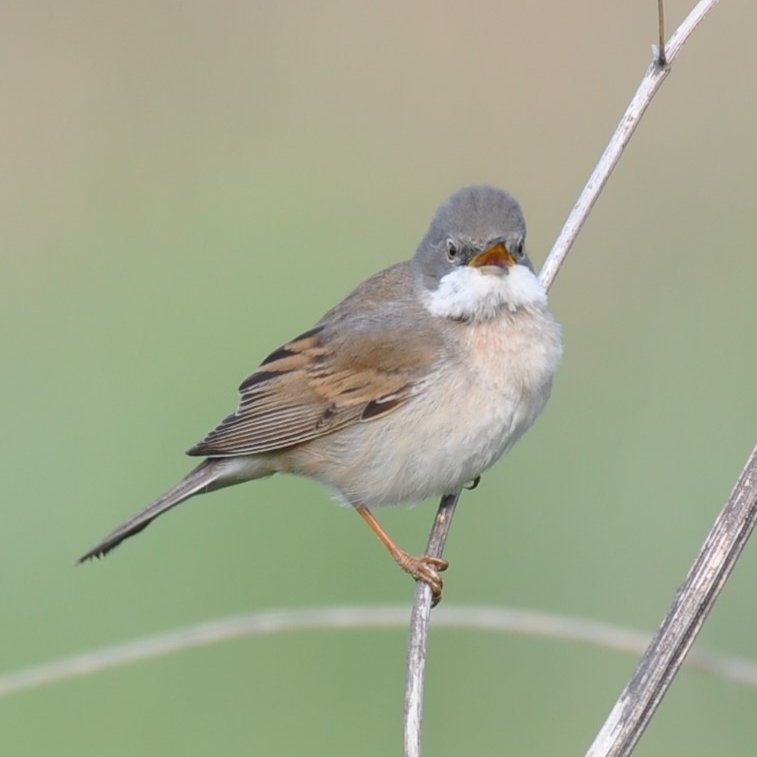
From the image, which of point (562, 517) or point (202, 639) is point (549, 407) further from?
point (202, 639)

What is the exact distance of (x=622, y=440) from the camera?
7199 millimetres

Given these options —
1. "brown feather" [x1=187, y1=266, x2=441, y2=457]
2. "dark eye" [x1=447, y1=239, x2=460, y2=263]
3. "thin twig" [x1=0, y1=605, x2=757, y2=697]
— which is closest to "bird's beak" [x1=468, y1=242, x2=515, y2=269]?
"dark eye" [x1=447, y1=239, x2=460, y2=263]

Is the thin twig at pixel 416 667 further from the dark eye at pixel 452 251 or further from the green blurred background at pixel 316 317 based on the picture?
the green blurred background at pixel 316 317

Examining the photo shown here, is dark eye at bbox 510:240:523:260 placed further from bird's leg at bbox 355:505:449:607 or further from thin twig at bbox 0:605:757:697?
thin twig at bbox 0:605:757:697

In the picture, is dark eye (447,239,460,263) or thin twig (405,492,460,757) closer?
thin twig (405,492,460,757)

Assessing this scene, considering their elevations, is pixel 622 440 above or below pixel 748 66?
below

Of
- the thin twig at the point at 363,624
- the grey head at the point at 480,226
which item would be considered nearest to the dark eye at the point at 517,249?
the grey head at the point at 480,226

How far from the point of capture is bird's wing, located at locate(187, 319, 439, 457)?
16.3ft

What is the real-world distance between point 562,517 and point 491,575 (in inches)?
20.0

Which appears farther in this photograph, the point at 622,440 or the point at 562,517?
the point at 622,440

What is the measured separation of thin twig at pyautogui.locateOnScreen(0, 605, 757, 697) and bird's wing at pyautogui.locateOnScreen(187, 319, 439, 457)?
1045 millimetres

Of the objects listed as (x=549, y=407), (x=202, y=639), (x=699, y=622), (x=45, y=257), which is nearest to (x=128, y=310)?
(x=45, y=257)

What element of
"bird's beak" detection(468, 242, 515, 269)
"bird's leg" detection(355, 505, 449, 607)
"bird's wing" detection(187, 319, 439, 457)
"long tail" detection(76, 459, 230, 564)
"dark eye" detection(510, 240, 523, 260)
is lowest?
"long tail" detection(76, 459, 230, 564)

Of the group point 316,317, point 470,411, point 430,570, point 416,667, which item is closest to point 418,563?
point 430,570
